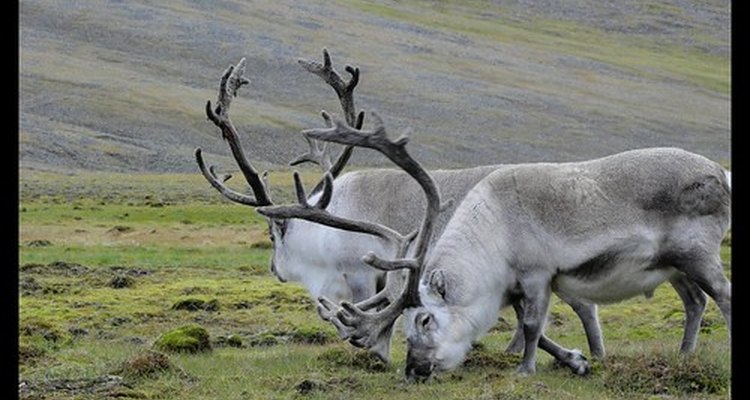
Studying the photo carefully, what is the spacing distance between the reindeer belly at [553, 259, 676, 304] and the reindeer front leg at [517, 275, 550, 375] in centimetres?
34

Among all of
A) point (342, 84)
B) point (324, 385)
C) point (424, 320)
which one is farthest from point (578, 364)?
point (342, 84)

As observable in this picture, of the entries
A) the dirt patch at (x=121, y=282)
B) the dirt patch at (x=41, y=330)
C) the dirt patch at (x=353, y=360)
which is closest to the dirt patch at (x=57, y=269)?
the dirt patch at (x=121, y=282)

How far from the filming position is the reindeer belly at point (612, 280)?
12.6m

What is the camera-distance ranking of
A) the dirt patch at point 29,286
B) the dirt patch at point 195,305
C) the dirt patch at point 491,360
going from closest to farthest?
1. the dirt patch at point 491,360
2. the dirt patch at point 195,305
3. the dirt patch at point 29,286

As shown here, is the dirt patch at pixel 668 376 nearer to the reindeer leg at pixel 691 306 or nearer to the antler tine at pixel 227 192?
the reindeer leg at pixel 691 306

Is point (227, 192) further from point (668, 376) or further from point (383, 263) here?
point (668, 376)

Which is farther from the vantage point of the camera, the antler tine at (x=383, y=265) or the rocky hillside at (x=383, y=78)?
the rocky hillside at (x=383, y=78)

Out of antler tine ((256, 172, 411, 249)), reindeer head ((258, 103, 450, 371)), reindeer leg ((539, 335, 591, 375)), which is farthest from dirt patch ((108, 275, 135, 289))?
reindeer leg ((539, 335, 591, 375))

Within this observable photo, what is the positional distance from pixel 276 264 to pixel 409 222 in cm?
273

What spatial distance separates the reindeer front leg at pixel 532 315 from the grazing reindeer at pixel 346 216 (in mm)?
2103

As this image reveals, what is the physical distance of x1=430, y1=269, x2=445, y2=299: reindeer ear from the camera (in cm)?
1203

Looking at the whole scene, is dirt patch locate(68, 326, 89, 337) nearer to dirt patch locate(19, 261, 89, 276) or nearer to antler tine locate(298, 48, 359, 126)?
antler tine locate(298, 48, 359, 126)

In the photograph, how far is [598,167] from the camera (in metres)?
13.0
